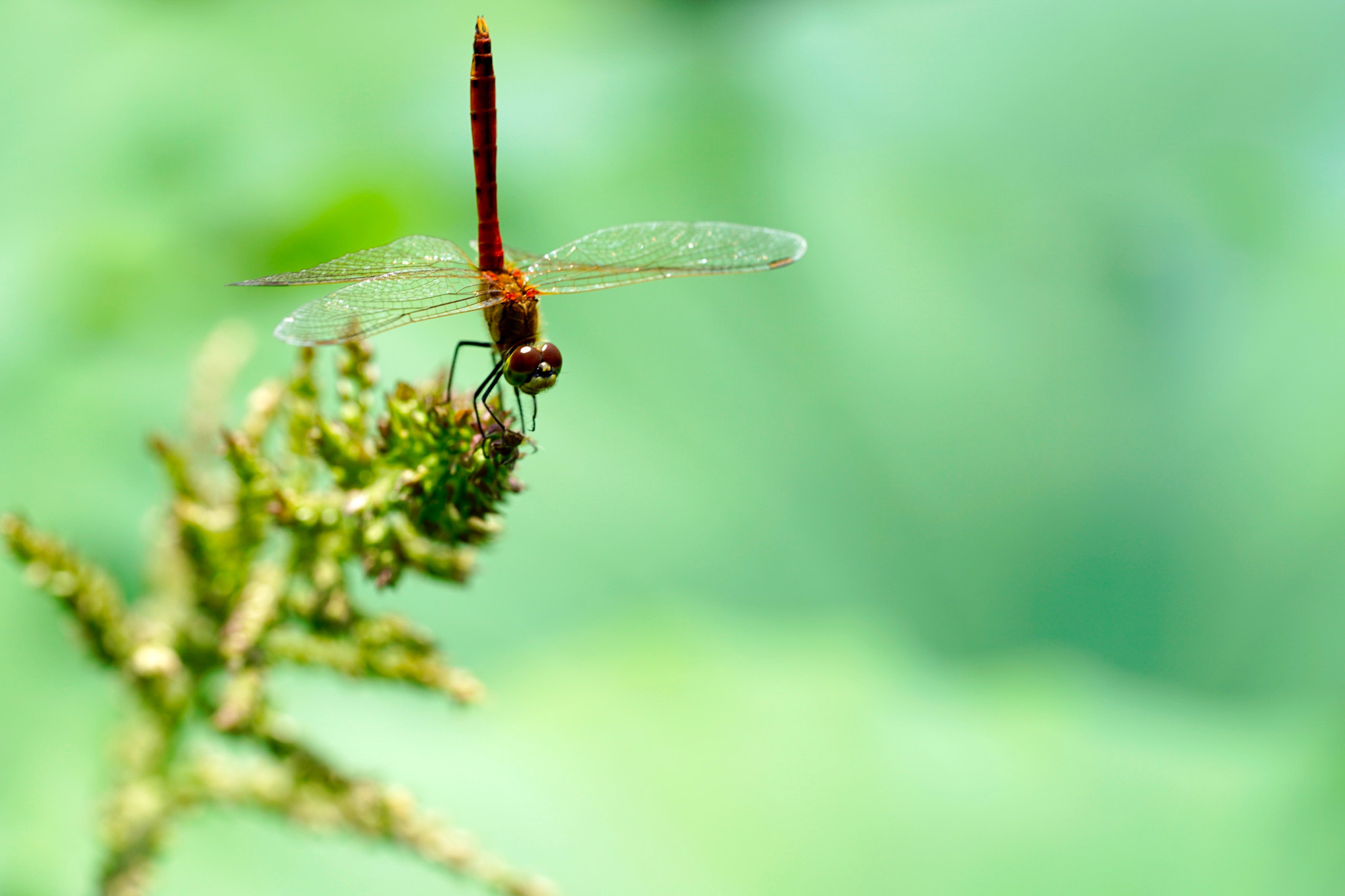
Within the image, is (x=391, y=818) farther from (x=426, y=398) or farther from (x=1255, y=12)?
(x=1255, y=12)

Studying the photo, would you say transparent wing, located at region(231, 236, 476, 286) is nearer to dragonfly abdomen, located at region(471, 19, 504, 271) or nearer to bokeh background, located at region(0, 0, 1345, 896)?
dragonfly abdomen, located at region(471, 19, 504, 271)

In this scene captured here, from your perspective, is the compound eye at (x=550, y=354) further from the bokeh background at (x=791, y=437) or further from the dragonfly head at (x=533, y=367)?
the bokeh background at (x=791, y=437)

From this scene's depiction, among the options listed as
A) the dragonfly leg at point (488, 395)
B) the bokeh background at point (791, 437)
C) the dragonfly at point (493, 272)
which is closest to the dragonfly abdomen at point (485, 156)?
the dragonfly at point (493, 272)

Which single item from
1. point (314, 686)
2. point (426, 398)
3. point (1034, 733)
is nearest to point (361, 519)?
point (426, 398)

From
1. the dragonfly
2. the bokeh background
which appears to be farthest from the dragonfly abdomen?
the bokeh background

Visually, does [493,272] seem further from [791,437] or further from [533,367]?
[791,437]

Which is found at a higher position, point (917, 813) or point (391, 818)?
point (917, 813)
